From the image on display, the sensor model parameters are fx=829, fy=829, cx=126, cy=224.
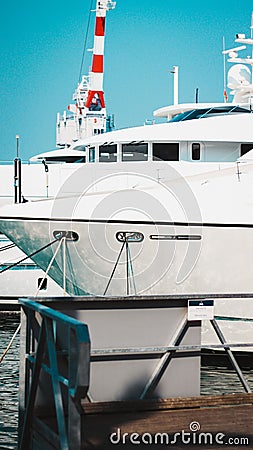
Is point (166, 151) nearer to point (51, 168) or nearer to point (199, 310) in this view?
point (199, 310)

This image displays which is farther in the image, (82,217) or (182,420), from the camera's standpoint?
(82,217)

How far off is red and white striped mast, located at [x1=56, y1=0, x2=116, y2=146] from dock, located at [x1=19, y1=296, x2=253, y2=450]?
27.3m

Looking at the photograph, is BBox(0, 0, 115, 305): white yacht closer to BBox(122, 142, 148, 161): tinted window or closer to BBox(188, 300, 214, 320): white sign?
BBox(122, 142, 148, 161): tinted window

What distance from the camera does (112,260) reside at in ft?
38.1

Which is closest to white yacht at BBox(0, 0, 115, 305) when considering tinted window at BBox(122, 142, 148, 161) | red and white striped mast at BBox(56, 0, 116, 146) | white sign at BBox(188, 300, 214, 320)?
red and white striped mast at BBox(56, 0, 116, 146)

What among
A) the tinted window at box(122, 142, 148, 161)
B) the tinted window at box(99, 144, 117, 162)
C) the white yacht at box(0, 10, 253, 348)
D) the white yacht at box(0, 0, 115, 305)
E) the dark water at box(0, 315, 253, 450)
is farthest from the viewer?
the white yacht at box(0, 0, 115, 305)

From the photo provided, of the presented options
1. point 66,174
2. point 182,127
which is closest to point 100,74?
point 66,174

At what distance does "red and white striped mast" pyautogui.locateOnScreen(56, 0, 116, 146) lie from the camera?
113 ft

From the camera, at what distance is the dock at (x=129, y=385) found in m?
6.37

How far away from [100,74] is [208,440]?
98.3 ft

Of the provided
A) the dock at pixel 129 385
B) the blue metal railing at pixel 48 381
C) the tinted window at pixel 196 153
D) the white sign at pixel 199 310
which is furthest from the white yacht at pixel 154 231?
the blue metal railing at pixel 48 381

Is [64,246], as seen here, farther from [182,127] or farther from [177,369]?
[177,369]

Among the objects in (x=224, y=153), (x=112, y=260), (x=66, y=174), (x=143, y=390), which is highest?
(x=66, y=174)

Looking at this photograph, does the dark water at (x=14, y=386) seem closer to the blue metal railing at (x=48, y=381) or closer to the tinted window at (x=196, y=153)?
the blue metal railing at (x=48, y=381)
